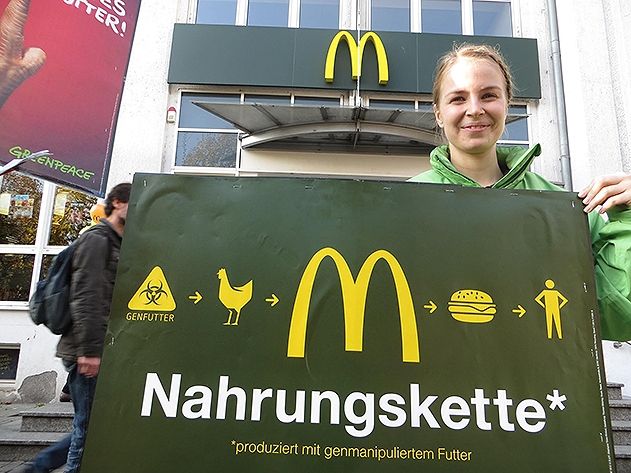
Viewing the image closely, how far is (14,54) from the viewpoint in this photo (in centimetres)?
583

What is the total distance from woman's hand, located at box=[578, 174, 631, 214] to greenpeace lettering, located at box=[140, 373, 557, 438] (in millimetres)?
620

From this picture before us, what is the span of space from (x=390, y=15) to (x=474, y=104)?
737 cm

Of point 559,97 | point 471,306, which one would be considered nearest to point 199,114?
point 559,97

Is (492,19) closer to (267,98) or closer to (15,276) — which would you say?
(267,98)

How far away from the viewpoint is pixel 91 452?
51.9 inches

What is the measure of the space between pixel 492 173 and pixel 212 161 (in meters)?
6.21

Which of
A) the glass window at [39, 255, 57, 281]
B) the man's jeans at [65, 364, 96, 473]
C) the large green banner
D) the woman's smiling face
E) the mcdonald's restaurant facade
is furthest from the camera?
the mcdonald's restaurant facade

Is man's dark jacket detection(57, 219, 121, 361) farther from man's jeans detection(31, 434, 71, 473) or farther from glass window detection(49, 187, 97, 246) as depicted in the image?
glass window detection(49, 187, 97, 246)

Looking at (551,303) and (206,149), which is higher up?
(206,149)

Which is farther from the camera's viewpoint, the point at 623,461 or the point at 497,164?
the point at 623,461

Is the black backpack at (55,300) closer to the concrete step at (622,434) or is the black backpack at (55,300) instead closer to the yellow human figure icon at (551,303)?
the yellow human figure icon at (551,303)

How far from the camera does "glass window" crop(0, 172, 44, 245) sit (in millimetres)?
7234

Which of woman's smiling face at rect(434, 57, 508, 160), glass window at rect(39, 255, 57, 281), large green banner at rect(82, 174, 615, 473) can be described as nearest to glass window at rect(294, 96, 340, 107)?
glass window at rect(39, 255, 57, 281)

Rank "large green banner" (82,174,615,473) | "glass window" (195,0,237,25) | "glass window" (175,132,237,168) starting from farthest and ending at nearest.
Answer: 1. "glass window" (195,0,237,25)
2. "glass window" (175,132,237,168)
3. "large green banner" (82,174,615,473)
